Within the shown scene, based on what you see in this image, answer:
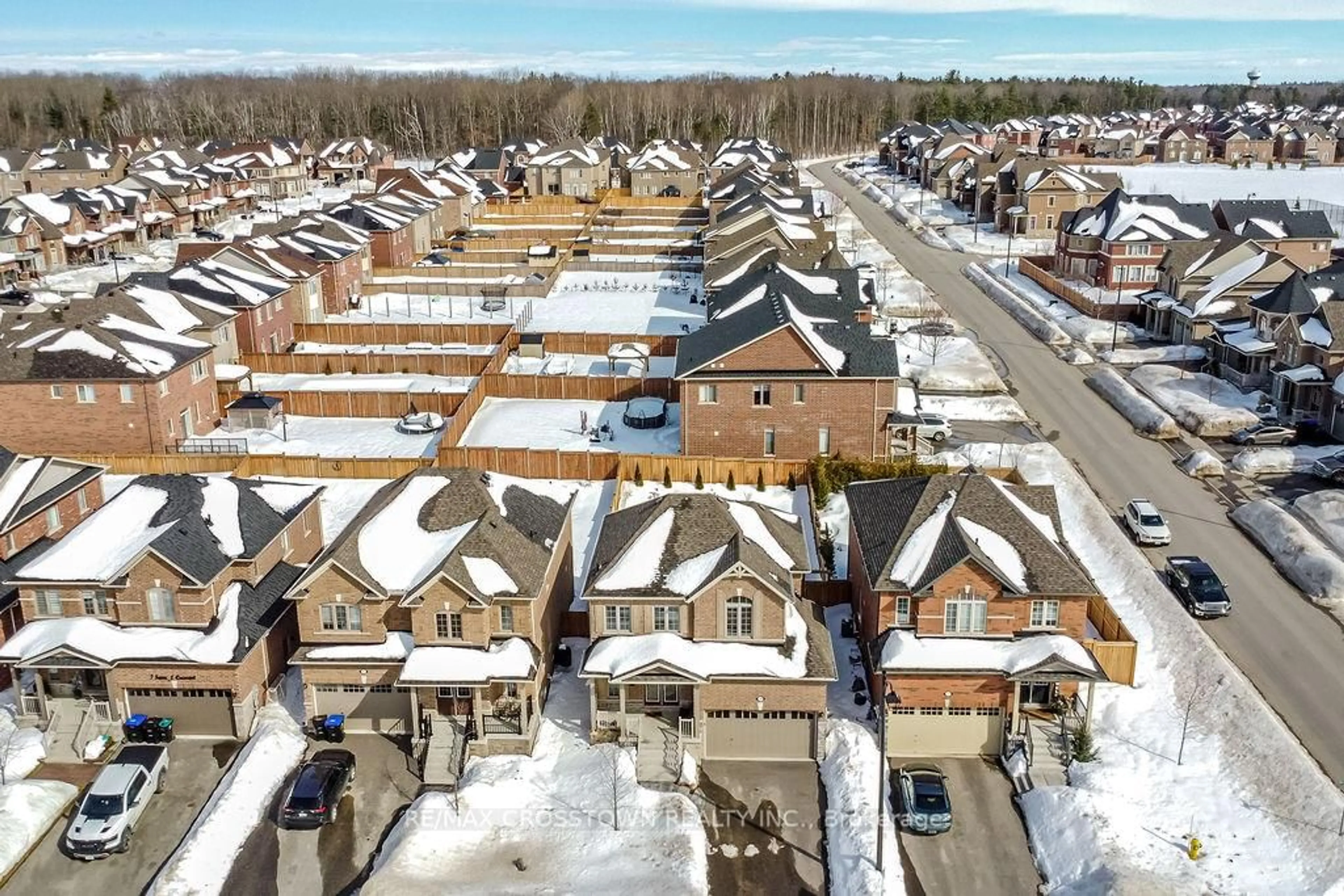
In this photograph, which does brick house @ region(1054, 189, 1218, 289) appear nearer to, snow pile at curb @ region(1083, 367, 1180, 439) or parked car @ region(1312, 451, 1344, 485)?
snow pile at curb @ region(1083, 367, 1180, 439)

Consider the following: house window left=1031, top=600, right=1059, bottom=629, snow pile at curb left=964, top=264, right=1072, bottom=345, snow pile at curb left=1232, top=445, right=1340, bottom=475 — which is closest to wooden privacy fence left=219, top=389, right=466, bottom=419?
house window left=1031, top=600, right=1059, bottom=629

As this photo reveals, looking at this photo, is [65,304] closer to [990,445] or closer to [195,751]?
[195,751]

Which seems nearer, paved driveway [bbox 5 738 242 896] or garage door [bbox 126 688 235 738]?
paved driveway [bbox 5 738 242 896]

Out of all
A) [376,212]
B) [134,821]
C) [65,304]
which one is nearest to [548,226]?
[376,212]

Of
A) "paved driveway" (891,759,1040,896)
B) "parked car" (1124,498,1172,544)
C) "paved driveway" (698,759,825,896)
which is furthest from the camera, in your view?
"parked car" (1124,498,1172,544)

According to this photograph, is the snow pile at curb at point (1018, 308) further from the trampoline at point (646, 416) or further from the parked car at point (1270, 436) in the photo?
the trampoline at point (646, 416)

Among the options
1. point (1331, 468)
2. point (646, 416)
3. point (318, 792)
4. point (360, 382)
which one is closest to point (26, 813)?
point (318, 792)

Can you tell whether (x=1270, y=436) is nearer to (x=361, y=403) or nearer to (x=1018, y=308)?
(x=1018, y=308)
